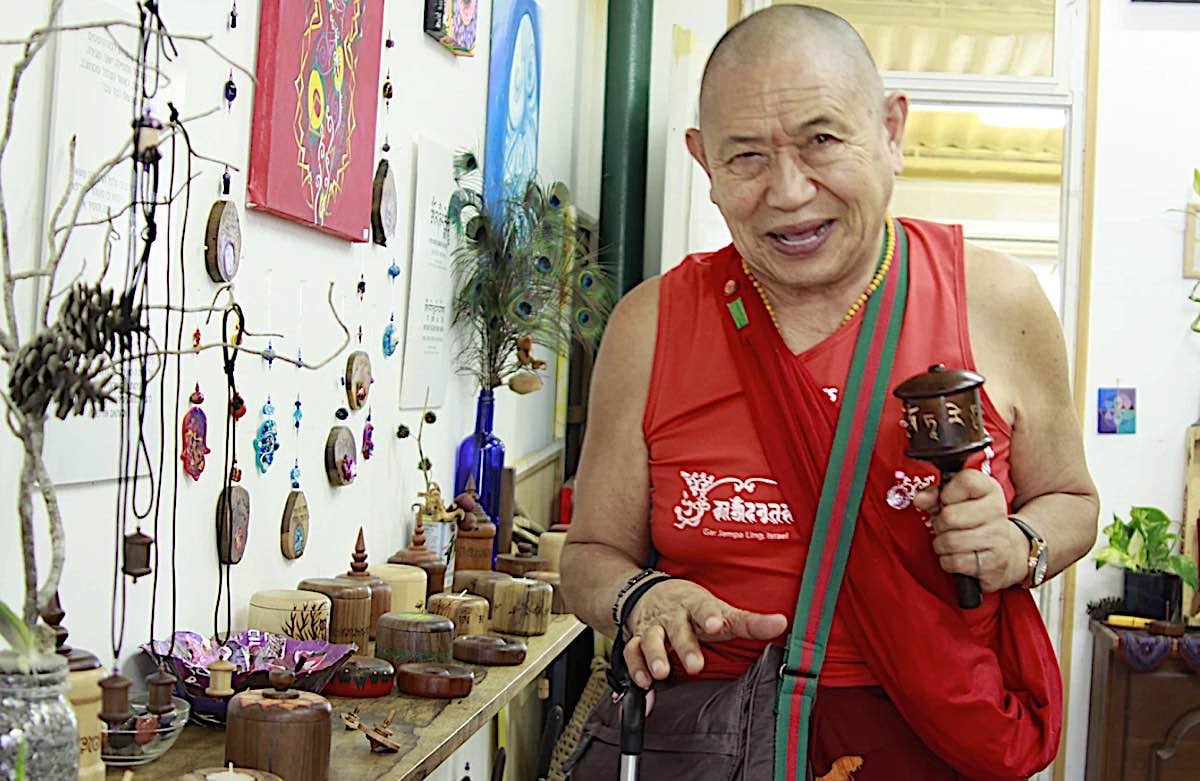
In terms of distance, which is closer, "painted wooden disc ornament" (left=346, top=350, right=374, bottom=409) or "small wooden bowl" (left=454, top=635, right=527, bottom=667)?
"small wooden bowl" (left=454, top=635, right=527, bottom=667)

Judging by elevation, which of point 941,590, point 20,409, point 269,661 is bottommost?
point 269,661

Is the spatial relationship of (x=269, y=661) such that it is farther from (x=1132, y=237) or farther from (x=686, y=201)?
(x=1132, y=237)

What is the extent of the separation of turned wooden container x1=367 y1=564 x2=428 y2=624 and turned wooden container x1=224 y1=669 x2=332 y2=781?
106 centimetres

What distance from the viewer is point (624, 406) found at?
171cm

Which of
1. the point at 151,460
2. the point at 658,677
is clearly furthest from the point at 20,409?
the point at 151,460

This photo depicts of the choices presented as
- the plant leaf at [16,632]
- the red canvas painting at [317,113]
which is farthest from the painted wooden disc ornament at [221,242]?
the plant leaf at [16,632]

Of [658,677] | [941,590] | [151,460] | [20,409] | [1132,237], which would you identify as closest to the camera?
[20,409]

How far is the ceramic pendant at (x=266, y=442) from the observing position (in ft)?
8.23

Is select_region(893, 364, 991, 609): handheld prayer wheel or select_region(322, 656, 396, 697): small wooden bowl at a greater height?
select_region(893, 364, 991, 609): handheld prayer wheel

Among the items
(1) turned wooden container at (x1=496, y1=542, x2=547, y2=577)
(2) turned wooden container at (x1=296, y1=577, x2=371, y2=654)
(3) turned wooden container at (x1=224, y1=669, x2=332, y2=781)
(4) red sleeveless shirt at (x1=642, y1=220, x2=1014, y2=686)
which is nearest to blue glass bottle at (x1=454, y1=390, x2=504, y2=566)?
(1) turned wooden container at (x1=496, y1=542, x2=547, y2=577)

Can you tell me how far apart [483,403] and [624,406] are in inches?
85.4

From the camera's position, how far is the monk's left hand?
1533 millimetres

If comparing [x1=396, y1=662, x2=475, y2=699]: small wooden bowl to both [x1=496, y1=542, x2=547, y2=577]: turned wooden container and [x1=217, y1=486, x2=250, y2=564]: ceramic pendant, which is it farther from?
[x1=496, y1=542, x2=547, y2=577]: turned wooden container

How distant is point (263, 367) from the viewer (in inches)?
99.5
